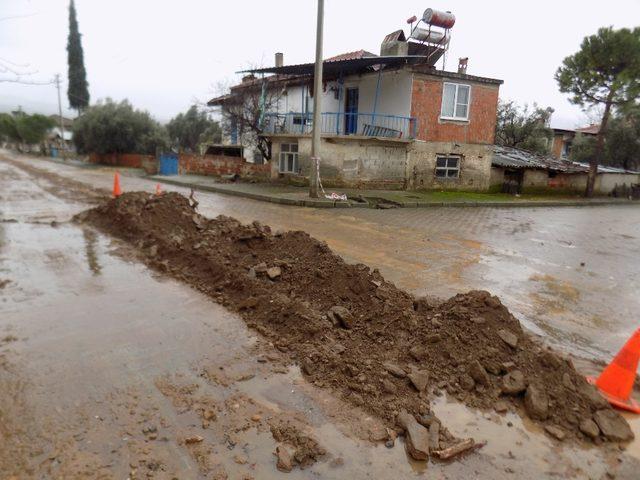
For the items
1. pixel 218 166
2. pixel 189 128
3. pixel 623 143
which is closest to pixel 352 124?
pixel 218 166

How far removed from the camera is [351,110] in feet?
75.8

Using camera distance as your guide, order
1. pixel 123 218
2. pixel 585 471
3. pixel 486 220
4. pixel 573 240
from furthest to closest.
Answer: pixel 486 220 → pixel 573 240 → pixel 123 218 → pixel 585 471

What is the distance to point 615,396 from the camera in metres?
3.50

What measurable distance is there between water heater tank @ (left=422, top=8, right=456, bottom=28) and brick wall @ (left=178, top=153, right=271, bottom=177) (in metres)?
9.89

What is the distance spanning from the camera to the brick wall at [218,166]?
23.1 m

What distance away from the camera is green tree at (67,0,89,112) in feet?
189

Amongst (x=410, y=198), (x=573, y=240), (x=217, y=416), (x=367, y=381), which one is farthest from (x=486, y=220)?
(x=217, y=416)

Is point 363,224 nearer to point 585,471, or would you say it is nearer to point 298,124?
point 585,471

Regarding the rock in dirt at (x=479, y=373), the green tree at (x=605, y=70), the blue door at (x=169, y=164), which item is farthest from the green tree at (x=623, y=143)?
the rock in dirt at (x=479, y=373)

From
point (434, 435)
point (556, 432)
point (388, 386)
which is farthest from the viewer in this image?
point (388, 386)

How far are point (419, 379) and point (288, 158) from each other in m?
18.9

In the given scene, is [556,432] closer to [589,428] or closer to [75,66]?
[589,428]

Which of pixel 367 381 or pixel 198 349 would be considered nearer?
pixel 367 381

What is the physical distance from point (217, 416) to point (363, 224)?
27.9 ft
